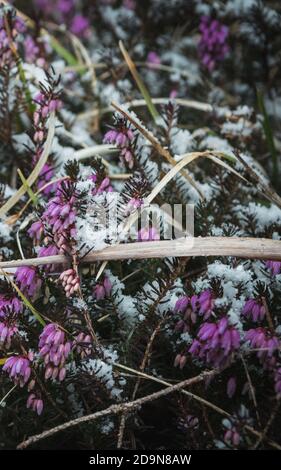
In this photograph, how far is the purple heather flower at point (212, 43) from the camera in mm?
3693

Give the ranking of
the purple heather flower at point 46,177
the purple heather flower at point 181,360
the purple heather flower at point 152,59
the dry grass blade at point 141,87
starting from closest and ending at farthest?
the purple heather flower at point 181,360
the purple heather flower at point 46,177
the dry grass blade at point 141,87
the purple heather flower at point 152,59

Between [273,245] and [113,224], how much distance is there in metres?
0.60

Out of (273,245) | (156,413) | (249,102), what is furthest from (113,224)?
(249,102)

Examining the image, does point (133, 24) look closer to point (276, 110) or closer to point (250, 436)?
point (276, 110)

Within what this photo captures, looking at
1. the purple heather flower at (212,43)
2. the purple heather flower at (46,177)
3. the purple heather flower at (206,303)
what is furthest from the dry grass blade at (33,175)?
the purple heather flower at (212,43)

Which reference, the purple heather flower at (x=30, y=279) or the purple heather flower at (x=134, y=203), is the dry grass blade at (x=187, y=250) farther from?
the purple heather flower at (x=134, y=203)

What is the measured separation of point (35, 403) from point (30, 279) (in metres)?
0.44

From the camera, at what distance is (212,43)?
3.70 metres

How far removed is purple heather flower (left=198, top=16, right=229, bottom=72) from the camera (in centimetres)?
369

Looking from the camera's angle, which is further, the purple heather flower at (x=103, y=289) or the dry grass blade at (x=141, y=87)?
the dry grass blade at (x=141, y=87)

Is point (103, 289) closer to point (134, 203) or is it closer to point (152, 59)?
point (134, 203)

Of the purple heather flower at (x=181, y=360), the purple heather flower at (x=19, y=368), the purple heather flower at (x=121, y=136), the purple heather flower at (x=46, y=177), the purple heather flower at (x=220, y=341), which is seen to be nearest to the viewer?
the purple heather flower at (x=220, y=341)

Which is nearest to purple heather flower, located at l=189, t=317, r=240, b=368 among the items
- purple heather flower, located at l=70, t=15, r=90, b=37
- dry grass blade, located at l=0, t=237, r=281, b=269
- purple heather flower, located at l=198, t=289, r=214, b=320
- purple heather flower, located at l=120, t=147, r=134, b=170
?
purple heather flower, located at l=198, t=289, r=214, b=320

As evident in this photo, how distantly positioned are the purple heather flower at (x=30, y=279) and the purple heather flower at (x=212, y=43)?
223 centimetres
